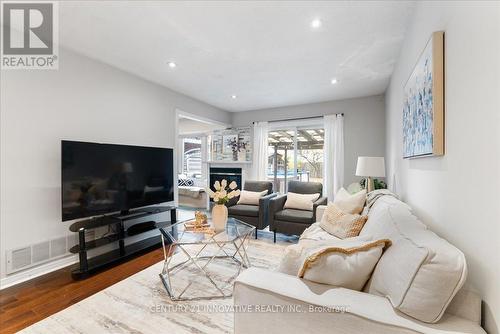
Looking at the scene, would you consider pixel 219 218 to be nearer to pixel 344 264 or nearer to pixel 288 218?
pixel 288 218

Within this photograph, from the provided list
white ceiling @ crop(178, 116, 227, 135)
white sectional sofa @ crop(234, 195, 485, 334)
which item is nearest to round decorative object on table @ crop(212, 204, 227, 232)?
white sectional sofa @ crop(234, 195, 485, 334)

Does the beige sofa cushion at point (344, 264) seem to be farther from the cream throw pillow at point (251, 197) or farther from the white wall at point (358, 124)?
the white wall at point (358, 124)

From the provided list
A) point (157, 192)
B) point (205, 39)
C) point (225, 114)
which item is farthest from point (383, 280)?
point (225, 114)

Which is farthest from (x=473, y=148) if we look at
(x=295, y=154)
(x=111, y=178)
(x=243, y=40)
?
(x=295, y=154)

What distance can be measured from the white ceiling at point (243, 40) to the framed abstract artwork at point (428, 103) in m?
0.77

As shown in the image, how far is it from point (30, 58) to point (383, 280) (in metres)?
3.63

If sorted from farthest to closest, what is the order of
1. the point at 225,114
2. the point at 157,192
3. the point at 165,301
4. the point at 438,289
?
the point at 225,114, the point at 157,192, the point at 165,301, the point at 438,289

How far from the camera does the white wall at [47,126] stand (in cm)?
229

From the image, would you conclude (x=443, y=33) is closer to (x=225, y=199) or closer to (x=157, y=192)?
(x=225, y=199)

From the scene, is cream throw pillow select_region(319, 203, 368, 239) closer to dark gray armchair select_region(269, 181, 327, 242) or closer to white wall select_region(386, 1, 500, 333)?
dark gray armchair select_region(269, 181, 327, 242)

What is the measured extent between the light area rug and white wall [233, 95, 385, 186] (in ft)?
11.3

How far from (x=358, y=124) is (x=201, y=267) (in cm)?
381

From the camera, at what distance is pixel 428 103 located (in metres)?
1.43

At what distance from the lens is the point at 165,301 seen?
203 centimetres
